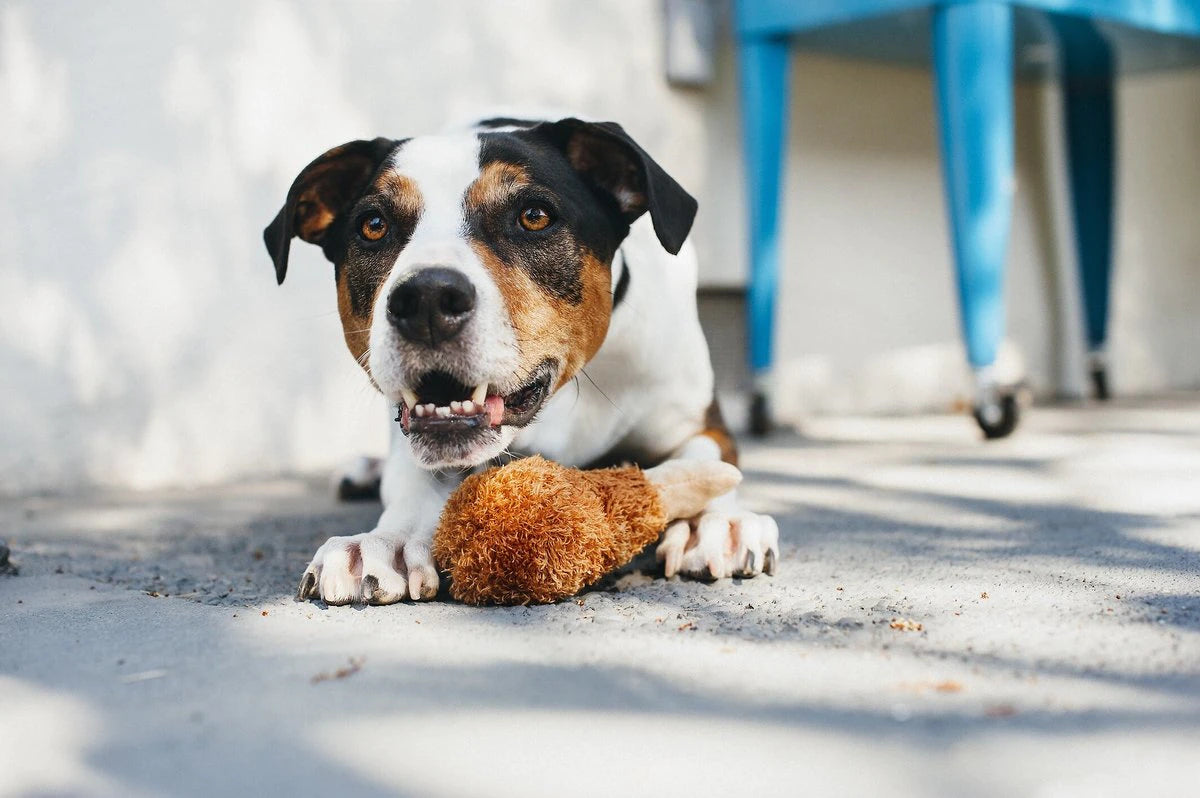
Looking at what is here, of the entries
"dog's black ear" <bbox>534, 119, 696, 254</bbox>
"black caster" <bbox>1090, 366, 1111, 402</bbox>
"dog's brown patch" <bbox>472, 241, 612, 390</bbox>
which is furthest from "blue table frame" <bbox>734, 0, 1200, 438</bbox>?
"dog's brown patch" <bbox>472, 241, 612, 390</bbox>

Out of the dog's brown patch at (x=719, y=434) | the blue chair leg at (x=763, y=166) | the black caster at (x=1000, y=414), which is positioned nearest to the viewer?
the dog's brown patch at (x=719, y=434)

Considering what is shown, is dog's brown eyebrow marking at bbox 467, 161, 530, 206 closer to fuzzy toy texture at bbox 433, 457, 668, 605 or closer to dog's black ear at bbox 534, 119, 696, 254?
dog's black ear at bbox 534, 119, 696, 254

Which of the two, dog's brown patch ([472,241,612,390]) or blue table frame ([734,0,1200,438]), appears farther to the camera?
blue table frame ([734,0,1200,438])

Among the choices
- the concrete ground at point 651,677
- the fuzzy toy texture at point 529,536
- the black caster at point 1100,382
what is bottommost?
the black caster at point 1100,382

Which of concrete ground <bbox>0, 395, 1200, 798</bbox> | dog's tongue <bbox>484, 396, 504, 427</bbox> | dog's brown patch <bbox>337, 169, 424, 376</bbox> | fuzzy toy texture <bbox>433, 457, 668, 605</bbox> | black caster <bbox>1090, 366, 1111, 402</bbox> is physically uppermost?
dog's brown patch <bbox>337, 169, 424, 376</bbox>

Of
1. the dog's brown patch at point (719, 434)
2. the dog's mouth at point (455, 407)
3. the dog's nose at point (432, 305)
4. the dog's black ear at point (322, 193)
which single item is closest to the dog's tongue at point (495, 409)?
the dog's mouth at point (455, 407)

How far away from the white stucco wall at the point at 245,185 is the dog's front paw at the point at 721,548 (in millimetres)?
1905

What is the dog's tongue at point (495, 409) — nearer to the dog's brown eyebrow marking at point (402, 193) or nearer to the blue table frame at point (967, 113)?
the dog's brown eyebrow marking at point (402, 193)

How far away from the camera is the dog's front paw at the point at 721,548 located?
1.78 meters

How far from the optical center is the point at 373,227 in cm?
195

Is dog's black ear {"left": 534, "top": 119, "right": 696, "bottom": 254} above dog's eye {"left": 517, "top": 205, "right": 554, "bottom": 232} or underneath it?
above

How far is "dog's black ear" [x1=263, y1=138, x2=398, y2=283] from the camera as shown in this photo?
6.69ft

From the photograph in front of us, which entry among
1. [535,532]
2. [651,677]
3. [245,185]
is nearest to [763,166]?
[245,185]

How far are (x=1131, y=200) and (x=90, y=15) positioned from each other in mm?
4866
